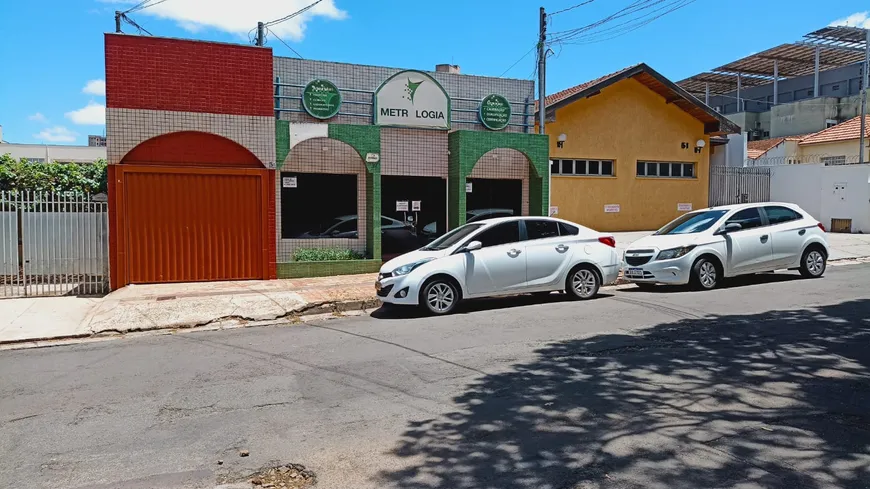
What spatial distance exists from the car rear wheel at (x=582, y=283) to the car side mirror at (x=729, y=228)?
2735 mm

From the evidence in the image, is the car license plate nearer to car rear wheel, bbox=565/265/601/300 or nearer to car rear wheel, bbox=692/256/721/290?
car rear wheel, bbox=692/256/721/290

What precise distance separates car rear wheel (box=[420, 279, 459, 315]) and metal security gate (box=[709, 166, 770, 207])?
16808 millimetres

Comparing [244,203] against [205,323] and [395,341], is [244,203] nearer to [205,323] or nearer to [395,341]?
[205,323]

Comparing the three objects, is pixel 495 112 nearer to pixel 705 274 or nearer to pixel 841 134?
pixel 705 274

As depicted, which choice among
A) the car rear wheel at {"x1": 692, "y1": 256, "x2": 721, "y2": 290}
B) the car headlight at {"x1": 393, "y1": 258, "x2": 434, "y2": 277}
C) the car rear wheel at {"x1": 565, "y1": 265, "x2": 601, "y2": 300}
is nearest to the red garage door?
the car headlight at {"x1": 393, "y1": 258, "x2": 434, "y2": 277}

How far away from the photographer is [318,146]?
1452cm

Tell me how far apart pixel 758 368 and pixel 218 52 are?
11567 millimetres

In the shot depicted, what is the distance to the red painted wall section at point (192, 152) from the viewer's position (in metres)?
12.7

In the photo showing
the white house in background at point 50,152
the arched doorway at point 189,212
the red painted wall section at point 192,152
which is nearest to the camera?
the arched doorway at point 189,212

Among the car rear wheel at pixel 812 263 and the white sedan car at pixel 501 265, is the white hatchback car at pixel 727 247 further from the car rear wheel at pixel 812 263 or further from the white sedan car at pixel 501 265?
the white sedan car at pixel 501 265

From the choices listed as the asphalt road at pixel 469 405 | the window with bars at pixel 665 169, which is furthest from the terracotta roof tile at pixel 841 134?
the asphalt road at pixel 469 405

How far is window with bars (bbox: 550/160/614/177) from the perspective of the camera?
21.0m

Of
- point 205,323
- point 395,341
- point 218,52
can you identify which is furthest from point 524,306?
point 218,52

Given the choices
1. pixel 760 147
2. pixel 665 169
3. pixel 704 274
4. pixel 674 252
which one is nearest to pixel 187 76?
pixel 674 252
